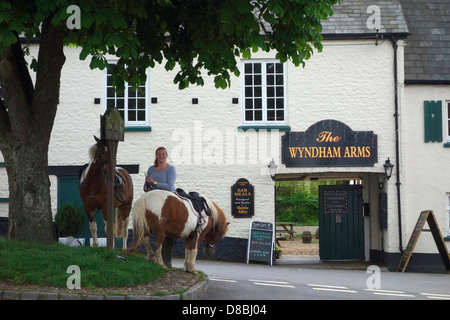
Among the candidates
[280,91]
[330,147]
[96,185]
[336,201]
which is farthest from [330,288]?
[336,201]

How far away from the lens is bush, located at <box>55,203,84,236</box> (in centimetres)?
1898

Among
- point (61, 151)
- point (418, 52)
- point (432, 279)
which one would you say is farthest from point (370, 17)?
point (61, 151)

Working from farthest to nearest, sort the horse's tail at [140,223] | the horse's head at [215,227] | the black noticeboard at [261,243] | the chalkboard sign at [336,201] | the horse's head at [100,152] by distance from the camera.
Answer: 1. the chalkboard sign at [336,201]
2. the black noticeboard at [261,243]
3. the horse's head at [215,227]
4. the horse's head at [100,152]
5. the horse's tail at [140,223]

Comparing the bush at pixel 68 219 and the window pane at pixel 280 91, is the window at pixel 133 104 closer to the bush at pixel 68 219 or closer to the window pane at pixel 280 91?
the bush at pixel 68 219

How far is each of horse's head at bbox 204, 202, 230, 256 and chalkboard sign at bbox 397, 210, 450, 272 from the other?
850 centimetres

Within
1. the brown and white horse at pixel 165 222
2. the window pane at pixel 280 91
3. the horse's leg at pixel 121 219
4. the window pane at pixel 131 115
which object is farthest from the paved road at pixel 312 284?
the window pane at pixel 280 91

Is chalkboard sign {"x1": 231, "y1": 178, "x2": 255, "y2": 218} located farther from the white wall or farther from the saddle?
the saddle

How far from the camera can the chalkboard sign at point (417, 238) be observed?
18.9 metres

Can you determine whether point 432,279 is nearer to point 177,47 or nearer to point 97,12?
point 177,47

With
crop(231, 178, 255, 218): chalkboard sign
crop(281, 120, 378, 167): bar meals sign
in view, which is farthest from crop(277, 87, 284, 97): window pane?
crop(231, 178, 255, 218): chalkboard sign

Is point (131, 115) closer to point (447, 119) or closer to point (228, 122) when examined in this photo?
point (228, 122)

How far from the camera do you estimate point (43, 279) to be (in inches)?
355

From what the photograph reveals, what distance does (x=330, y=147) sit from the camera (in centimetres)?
1997

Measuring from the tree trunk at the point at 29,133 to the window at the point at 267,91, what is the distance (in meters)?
9.31
